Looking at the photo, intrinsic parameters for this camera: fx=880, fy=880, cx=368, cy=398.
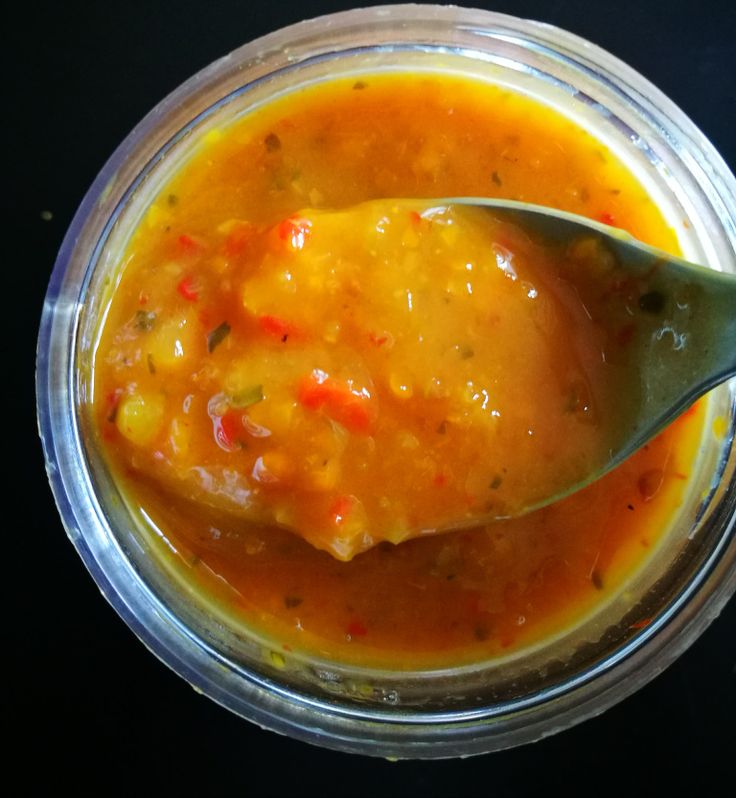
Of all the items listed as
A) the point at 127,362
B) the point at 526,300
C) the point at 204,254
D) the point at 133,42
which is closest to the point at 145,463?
the point at 127,362

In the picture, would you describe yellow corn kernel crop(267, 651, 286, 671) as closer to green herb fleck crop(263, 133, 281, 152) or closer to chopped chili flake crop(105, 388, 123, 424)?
chopped chili flake crop(105, 388, 123, 424)

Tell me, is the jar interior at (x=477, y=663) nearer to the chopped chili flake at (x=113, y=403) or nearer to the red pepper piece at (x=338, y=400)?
the chopped chili flake at (x=113, y=403)

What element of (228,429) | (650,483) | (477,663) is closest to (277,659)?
(477,663)

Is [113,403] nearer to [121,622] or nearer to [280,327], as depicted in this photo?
[280,327]

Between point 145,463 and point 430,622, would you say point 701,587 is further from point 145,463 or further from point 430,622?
point 145,463

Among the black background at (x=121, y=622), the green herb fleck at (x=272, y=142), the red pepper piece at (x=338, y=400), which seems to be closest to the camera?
the red pepper piece at (x=338, y=400)

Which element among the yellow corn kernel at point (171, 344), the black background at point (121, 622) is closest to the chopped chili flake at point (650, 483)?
the black background at point (121, 622)
